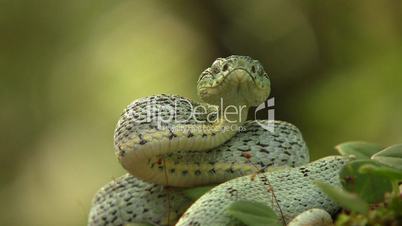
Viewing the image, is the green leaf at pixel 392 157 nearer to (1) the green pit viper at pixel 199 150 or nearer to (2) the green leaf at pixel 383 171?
(2) the green leaf at pixel 383 171

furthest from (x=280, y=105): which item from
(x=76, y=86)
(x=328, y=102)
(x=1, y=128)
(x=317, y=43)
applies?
(x=1, y=128)

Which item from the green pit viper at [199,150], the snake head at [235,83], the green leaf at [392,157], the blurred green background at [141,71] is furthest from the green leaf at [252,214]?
the blurred green background at [141,71]

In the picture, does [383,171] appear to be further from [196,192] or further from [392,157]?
[196,192]

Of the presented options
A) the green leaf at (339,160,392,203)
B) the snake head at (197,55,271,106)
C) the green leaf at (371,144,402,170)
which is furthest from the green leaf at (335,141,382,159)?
the snake head at (197,55,271,106)

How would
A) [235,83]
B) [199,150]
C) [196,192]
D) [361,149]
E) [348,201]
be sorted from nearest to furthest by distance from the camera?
[348,201], [361,149], [196,192], [199,150], [235,83]

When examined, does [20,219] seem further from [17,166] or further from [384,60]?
[384,60]

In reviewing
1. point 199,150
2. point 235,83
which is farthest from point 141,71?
point 199,150
